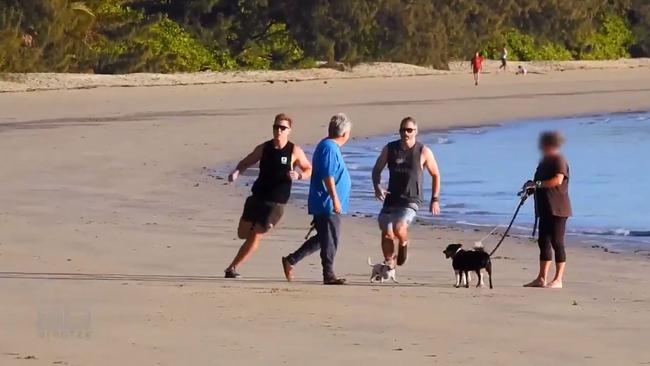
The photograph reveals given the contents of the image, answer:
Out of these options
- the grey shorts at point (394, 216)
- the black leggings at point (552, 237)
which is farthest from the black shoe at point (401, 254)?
the black leggings at point (552, 237)

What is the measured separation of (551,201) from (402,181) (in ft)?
3.51

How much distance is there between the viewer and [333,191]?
10883mm

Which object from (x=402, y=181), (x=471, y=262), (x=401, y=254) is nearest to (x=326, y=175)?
(x=402, y=181)

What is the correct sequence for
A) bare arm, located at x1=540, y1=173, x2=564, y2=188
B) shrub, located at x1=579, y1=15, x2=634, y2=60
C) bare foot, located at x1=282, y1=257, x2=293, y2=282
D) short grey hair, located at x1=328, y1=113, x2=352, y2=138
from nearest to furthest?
short grey hair, located at x1=328, y1=113, x2=352, y2=138, bare arm, located at x1=540, y1=173, x2=564, y2=188, bare foot, located at x1=282, y1=257, x2=293, y2=282, shrub, located at x1=579, y1=15, x2=634, y2=60

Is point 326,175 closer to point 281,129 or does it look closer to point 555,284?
point 281,129

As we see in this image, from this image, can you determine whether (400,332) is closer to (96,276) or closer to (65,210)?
(96,276)

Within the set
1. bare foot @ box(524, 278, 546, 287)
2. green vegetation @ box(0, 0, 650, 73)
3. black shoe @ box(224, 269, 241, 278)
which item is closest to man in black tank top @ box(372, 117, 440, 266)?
bare foot @ box(524, 278, 546, 287)

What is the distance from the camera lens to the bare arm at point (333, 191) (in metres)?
10.9

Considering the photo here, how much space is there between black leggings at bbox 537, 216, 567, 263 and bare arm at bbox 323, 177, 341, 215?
1506 mm

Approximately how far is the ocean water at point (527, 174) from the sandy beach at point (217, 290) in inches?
58.0

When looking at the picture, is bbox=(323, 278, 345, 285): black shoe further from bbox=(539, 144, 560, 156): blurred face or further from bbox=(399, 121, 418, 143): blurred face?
bbox=(539, 144, 560, 156): blurred face

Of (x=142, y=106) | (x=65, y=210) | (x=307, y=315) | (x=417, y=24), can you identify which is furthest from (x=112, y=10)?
(x=307, y=315)

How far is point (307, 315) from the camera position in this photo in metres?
9.28

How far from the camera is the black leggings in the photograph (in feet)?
36.6
